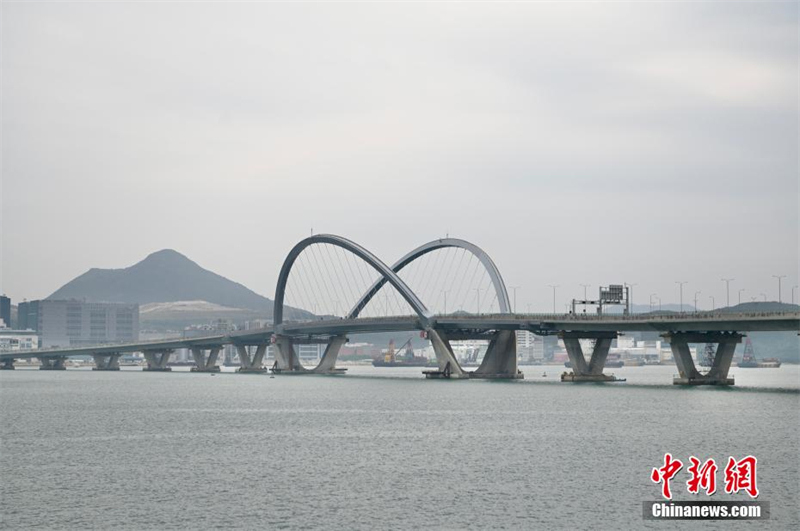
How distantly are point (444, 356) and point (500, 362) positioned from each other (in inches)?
337

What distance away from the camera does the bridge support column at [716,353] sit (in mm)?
135375

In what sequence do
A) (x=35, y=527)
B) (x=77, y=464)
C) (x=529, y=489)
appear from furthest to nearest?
(x=77, y=464)
(x=529, y=489)
(x=35, y=527)

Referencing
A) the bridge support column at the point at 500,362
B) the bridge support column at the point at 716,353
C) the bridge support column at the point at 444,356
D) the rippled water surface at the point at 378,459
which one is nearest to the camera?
the rippled water surface at the point at 378,459

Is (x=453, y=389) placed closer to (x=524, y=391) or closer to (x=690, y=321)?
(x=524, y=391)

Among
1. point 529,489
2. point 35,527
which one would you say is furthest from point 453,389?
point 35,527

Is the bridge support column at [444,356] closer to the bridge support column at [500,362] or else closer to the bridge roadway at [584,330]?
the bridge roadway at [584,330]

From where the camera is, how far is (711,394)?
4865 inches

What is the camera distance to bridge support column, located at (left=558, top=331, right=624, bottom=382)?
155250 mm

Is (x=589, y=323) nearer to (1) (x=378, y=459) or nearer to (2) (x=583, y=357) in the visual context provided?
(2) (x=583, y=357)

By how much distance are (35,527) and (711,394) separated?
90671mm

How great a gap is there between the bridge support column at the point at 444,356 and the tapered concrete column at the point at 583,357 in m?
19.7

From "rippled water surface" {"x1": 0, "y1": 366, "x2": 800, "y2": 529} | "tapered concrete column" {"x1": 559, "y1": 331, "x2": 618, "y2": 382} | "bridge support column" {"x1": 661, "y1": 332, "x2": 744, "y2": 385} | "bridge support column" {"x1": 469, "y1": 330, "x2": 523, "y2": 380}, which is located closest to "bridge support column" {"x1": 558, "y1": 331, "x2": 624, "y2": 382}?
"tapered concrete column" {"x1": 559, "y1": 331, "x2": 618, "y2": 382}

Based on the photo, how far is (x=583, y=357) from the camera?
524ft

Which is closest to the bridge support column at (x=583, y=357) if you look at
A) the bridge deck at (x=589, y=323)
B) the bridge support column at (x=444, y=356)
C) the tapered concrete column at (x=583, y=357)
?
the tapered concrete column at (x=583, y=357)
